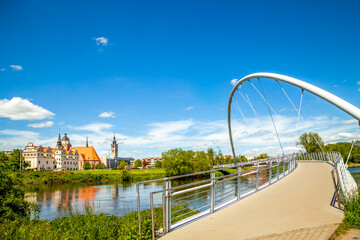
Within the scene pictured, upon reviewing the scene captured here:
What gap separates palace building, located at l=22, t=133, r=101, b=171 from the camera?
3593 inches

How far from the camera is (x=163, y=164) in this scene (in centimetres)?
5578

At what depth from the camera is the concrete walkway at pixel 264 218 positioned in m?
4.44

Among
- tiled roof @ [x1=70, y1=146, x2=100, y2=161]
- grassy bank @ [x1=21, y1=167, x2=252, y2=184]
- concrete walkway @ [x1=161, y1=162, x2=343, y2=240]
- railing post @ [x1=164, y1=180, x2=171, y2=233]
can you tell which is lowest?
grassy bank @ [x1=21, y1=167, x2=252, y2=184]

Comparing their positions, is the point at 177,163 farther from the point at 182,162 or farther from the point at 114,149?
the point at 114,149

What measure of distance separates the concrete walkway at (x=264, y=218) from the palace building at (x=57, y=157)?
3849 inches

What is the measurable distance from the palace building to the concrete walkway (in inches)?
3849

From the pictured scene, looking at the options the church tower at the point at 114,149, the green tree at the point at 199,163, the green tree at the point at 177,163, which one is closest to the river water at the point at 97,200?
the green tree at the point at 177,163

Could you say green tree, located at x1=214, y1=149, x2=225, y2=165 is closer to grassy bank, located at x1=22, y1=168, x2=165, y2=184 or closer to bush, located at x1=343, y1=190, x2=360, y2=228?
grassy bank, located at x1=22, y1=168, x2=165, y2=184

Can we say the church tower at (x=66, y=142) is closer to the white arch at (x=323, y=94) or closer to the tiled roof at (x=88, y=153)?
the tiled roof at (x=88, y=153)

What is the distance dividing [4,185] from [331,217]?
1350cm

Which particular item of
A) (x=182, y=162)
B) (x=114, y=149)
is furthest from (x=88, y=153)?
(x=182, y=162)

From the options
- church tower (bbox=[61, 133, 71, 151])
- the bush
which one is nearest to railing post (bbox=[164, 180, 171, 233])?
the bush

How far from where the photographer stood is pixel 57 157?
106 meters

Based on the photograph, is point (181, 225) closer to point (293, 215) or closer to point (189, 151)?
point (293, 215)
